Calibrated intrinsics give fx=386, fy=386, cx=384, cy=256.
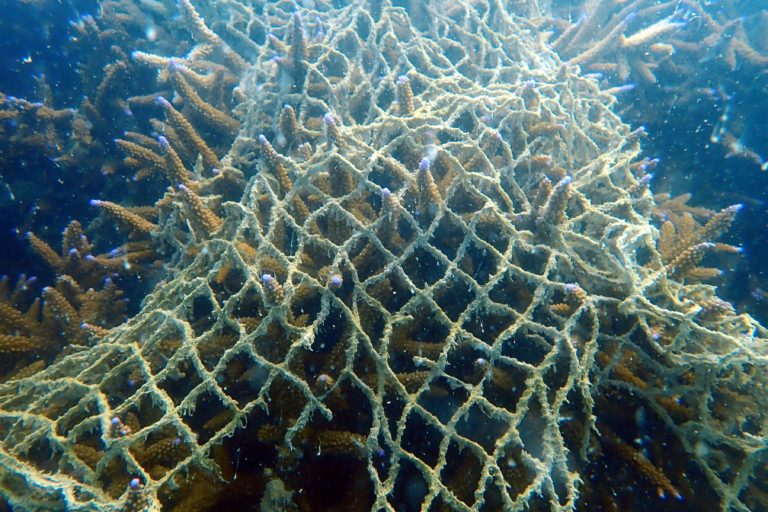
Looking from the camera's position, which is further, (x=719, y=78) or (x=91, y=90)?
(x=719, y=78)

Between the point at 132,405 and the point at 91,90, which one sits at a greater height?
the point at 91,90

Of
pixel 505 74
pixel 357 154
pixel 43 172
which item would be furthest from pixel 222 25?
pixel 505 74

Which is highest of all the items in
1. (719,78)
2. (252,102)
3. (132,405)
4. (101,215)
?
(719,78)

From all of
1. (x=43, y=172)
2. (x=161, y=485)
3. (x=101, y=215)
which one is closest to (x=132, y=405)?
(x=161, y=485)

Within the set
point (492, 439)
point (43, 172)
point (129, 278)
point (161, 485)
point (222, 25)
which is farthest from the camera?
point (222, 25)

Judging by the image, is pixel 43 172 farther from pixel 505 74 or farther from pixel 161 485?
pixel 505 74

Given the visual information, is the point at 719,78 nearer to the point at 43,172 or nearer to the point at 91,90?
the point at 91,90

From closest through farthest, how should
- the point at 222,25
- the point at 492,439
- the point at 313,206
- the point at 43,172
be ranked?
1. the point at 492,439
2. the point at 313,206
3. the point at 43,172
4. the point at 222,25
